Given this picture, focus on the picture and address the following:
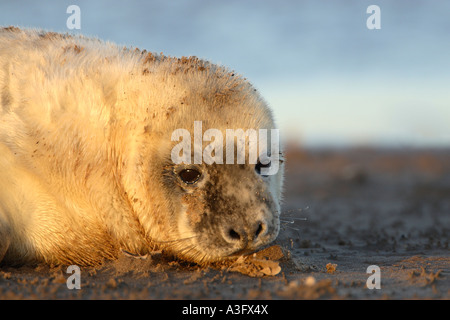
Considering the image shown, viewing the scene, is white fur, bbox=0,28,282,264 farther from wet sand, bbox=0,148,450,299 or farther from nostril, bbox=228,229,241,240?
nostril, bbox=228,229,241,240

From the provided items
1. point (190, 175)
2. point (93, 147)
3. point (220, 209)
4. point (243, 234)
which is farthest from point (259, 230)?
point (93, 147)

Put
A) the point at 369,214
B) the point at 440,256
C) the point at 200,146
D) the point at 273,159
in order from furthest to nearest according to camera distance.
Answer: the point at 369,214 < the point at 440,256 < the point at 273,159 < the point at 200,146

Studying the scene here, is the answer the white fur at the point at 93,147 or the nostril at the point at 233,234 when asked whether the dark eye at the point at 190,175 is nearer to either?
the white fur at the point at 93,147

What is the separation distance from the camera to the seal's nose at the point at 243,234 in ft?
12.5

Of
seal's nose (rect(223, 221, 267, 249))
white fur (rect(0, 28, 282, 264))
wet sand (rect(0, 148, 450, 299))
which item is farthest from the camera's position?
white fur (rect(0, 28, 282, 264))

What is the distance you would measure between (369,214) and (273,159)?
589 centimetres

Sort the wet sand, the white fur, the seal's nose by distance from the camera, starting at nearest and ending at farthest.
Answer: the wet sand < the seal's nose < the white fur

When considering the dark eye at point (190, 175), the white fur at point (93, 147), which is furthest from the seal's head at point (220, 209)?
the white fur at point (93, 147)

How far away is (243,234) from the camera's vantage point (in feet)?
12.5

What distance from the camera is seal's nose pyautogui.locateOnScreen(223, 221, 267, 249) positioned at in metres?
3.81

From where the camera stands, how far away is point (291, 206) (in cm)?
1113

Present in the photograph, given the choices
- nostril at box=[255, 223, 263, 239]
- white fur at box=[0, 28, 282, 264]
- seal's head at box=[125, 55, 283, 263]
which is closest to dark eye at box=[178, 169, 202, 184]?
A: seal's head at box=[125, 55, 283, 263]
